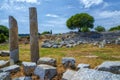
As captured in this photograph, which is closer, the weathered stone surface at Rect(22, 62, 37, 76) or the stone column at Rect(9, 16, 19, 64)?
the weathered stone surface at Rect(22, 62, 37, 76)

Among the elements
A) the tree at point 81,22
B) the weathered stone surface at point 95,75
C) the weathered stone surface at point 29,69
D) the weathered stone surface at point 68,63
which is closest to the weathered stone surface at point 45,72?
the weathered stone surface at point 29,69

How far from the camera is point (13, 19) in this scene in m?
19.4

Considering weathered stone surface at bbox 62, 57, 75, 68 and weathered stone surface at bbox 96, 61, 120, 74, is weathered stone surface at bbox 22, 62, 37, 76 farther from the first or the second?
weathered stone surface at bbox 96, 61, 120, 74

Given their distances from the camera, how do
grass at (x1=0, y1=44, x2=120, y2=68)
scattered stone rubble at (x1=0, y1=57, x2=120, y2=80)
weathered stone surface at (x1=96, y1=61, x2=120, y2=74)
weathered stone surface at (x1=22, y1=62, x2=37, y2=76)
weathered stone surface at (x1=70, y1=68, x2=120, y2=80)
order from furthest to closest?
grass at (x1=0, y1=44, x2=120, y2=68) → weathered stone surface at (x1=22, y1=62, x2=37, y2=76) → weathered stone surface at (x1=96, y1=61, x2=120, y2=74) → scattered stone rubble at (x1=0, y1=57, x2=120, y2=80) → weathered stone surface at (x1=70, y1=68, x2=120, y2=80)

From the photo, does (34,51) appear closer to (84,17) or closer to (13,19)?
(13,19)

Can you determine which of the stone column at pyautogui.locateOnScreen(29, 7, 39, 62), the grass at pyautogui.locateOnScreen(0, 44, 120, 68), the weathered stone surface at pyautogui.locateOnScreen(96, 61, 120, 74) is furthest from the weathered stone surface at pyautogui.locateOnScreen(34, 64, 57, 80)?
the stone column at pyautogui.locateOnScreen(29, 7, 39, 62)

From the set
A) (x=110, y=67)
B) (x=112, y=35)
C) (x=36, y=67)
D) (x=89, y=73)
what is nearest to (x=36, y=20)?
(x=36, y=67)

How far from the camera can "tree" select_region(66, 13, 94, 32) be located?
8462cm

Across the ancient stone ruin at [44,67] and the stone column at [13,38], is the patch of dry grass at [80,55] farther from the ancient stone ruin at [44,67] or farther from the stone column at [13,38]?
the stone column at [13,38]

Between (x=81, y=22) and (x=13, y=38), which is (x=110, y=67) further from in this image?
(x=81, y=22)

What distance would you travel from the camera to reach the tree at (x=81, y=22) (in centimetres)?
8462

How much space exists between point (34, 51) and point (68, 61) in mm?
3427

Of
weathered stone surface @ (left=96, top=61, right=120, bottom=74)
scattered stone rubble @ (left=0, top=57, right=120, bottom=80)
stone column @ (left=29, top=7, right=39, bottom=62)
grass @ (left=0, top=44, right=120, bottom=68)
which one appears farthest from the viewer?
grass @ (left=0, top=44, right=120, bottom=68)

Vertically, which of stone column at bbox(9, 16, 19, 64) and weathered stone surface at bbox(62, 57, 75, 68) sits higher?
stone column at bbox(9, 16, 19, 64)
